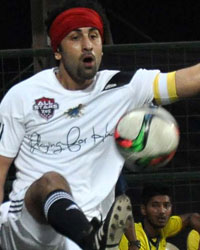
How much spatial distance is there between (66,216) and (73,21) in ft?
4.21

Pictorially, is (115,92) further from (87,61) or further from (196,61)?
(196,61)

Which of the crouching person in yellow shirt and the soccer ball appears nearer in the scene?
the soccer ball

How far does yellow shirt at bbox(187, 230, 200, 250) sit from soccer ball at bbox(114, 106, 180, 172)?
2.33 m

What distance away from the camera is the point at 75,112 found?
6.66m

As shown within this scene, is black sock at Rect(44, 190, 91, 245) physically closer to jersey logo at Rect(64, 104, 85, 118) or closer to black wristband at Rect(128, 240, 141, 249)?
jersey logo at Rect(64, 104, 85, 118)

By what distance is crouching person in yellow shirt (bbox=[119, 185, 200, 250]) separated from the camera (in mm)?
8633

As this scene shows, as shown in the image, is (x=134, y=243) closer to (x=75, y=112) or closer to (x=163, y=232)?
(x=163, y=232)

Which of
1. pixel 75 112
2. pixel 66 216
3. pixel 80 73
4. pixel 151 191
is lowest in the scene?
pixel 151 191

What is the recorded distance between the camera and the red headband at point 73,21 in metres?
6.60

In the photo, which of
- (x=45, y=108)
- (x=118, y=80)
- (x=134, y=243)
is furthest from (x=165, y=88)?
(x=134, y=243)

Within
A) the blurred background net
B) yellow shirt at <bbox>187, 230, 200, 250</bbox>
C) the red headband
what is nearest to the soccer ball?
the red headband

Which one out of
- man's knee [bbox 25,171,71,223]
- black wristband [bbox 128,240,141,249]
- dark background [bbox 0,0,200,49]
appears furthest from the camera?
dark background [bbox 0,0,200,49]

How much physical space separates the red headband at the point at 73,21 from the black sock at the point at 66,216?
107cm
